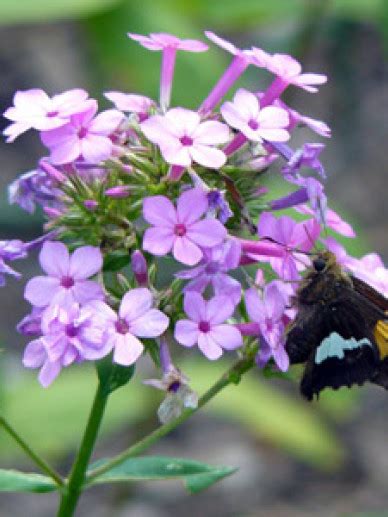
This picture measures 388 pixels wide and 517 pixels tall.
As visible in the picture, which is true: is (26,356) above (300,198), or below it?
below

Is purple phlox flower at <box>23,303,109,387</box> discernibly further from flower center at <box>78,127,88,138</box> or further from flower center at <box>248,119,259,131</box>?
flower center at <box>248,119,259,131</box>

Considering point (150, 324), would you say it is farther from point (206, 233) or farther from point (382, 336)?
point (382, 336)

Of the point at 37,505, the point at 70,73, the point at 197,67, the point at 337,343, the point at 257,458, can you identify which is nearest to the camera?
the point at 337,343

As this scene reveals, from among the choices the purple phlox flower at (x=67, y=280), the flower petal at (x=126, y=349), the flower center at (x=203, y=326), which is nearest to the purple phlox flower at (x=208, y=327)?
the flower center at (x=203, y=326)

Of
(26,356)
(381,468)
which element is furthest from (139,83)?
(26,356)

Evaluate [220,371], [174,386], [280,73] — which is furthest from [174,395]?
[220,371]

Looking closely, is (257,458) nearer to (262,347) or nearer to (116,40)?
(116,40)

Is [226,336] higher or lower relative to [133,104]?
lower
